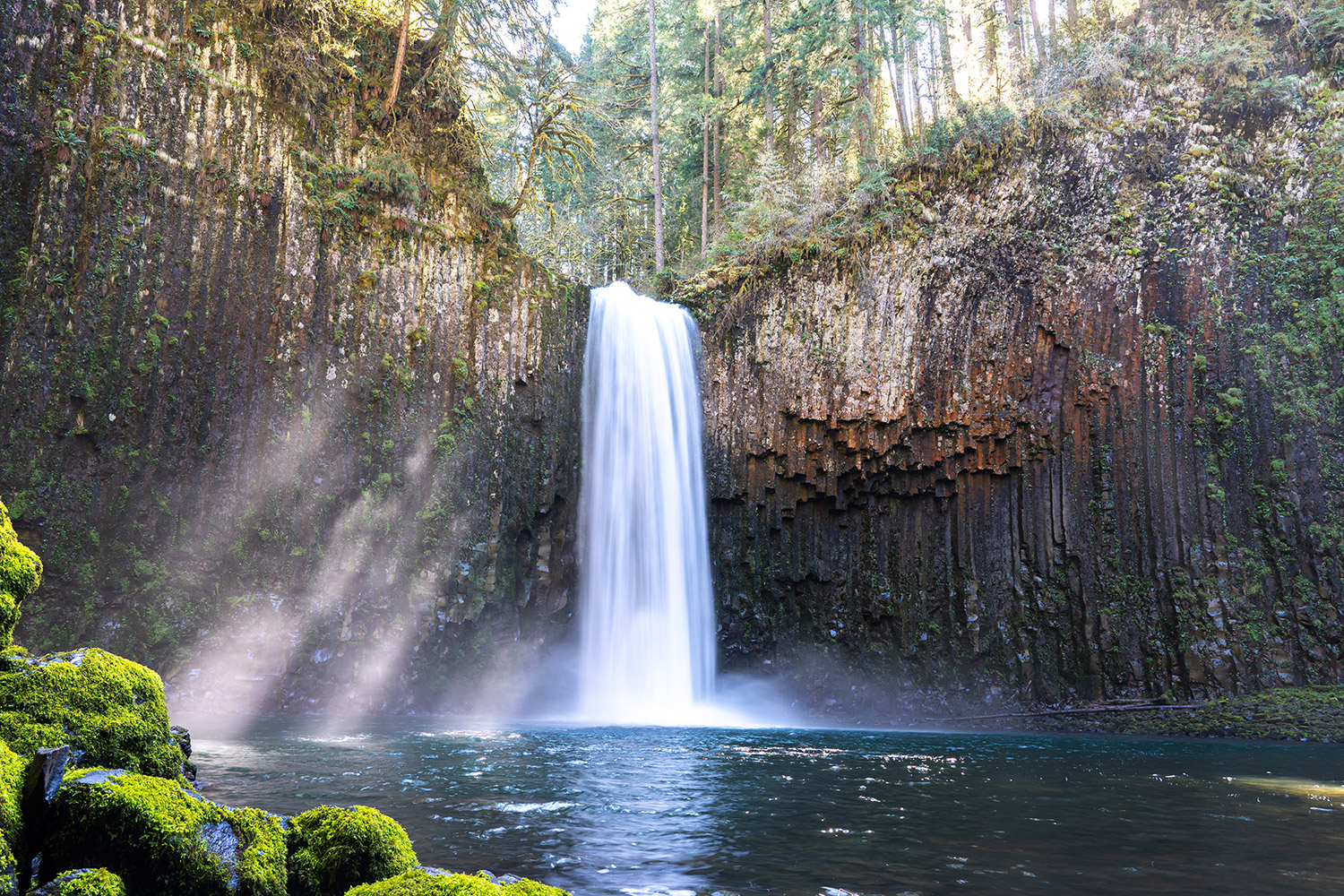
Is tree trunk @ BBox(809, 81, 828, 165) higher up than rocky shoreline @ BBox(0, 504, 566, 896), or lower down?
higher up

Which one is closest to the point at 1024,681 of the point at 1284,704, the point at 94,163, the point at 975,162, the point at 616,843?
the point at 1284,704

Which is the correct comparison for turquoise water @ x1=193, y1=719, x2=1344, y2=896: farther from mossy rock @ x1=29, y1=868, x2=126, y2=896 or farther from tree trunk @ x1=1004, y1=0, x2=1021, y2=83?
tree trunk @ x1=1004, y1=0, x2=1021, y2=83

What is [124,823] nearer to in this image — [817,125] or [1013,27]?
[1013,27]

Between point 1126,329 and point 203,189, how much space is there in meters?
15.6

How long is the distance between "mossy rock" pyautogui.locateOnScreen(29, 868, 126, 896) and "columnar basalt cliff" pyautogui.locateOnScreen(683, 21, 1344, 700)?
13668 mm

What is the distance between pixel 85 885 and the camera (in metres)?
2.36

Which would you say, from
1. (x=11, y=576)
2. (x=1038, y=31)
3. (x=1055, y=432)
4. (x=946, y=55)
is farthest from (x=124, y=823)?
(x=946, y=55)

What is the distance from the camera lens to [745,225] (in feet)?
61.3

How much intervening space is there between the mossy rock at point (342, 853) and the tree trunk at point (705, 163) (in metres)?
20.2

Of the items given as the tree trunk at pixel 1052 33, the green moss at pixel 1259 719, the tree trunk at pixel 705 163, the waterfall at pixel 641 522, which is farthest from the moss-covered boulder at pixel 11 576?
the tree trunk at pixel 705 163

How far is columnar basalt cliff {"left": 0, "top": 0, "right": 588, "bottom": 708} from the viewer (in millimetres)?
10477

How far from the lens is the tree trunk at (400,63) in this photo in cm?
1390

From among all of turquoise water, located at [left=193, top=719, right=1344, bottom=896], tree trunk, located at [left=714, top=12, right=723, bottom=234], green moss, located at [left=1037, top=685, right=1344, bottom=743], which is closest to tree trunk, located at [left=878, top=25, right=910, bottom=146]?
tree trunk, located at [left=714, top=12, right=723, bottom=234]

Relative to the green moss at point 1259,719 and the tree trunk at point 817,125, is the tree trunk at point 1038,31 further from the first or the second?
the green moss at point 1259,719
